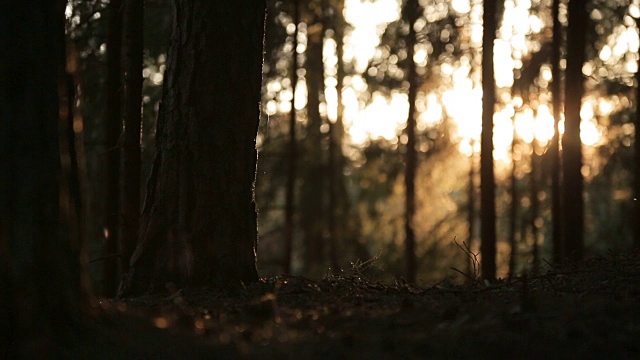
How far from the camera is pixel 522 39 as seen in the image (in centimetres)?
2500

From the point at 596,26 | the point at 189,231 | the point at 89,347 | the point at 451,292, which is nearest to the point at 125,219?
the point at 189,231

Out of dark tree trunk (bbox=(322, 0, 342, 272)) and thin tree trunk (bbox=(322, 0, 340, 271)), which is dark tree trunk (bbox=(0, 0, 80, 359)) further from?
thin tree trunk (bbox=(322, 0, 340, 271))

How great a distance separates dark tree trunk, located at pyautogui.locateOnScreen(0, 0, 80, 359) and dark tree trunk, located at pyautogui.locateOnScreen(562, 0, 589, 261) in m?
10.6

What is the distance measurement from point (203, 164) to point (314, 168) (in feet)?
69.6

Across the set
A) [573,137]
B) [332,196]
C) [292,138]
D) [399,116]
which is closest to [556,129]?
[573,137]

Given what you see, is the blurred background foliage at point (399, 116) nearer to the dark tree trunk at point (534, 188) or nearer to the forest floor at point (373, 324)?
the dark tree trunk at point (534, 188)

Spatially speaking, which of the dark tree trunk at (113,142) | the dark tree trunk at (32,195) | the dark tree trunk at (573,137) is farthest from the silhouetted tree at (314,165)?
the dark tree trunk at (32,195)

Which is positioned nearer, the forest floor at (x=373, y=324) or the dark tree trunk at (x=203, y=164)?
the forest floor at (x=373, y=324)

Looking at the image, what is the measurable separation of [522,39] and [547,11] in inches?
49.1

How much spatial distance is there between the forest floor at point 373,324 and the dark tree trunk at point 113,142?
5457mm

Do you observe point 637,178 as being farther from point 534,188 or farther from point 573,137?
point 534,188

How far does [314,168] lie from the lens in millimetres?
29109

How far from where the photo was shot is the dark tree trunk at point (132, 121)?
10607mm

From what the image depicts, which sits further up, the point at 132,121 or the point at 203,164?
the point at 132,121
